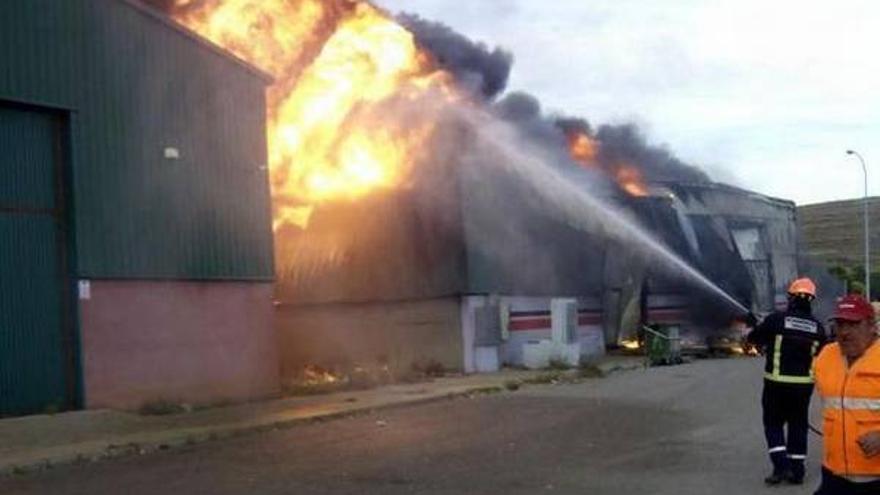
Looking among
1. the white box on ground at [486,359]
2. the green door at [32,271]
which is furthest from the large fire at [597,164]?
the green door at [32,271]

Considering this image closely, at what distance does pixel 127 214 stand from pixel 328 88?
782 cm

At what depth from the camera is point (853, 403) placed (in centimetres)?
550

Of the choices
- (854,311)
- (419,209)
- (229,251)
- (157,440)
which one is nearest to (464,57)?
(419,209)

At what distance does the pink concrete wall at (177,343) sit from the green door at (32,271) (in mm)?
463

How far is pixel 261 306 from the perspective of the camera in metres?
21.9

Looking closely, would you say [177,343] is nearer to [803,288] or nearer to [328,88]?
[328,88]

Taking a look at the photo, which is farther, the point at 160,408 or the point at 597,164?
the point at 597,164

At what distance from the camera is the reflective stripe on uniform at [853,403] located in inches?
215

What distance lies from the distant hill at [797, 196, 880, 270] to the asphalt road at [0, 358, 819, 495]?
80552mm

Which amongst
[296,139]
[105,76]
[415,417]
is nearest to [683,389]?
[415,417]

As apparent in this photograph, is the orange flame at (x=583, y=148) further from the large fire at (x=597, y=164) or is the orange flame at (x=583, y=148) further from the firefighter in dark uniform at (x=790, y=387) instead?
the firefighter in dark uniform at (x=790, y=387)

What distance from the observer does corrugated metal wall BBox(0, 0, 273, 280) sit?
17.7 m

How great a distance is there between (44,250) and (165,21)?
186 inches

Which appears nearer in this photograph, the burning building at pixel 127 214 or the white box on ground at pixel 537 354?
the burning building at pixel 127 214
